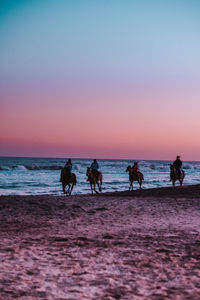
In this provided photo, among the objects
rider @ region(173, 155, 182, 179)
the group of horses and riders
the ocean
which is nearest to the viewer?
the group of horses and riders

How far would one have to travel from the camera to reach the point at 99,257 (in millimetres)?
5656

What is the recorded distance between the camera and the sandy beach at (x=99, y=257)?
4105mm

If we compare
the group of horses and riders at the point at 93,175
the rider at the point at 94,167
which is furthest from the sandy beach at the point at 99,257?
the rider at the point at 94,167

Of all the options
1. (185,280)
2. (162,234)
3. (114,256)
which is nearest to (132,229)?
(162,234)

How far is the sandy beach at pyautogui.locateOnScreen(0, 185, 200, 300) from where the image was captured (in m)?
4.11

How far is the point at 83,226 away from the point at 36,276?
450 cm

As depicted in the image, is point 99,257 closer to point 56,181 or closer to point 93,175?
point 93,175

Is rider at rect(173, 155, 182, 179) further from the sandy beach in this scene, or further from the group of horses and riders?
the sandy beach

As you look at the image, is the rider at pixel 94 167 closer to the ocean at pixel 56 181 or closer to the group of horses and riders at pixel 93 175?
the group of horses and riders at pixel 93 175

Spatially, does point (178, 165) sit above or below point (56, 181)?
above

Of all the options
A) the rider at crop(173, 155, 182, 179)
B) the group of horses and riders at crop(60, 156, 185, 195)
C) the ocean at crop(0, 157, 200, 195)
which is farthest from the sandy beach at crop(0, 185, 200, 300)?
the ocean at crop(0, 157, 200, 195)

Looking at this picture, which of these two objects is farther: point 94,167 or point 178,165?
point 178,165

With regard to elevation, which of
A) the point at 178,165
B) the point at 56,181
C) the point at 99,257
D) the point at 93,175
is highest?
the point at 178,165

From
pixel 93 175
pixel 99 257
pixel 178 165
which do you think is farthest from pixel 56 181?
pixel 99 257
